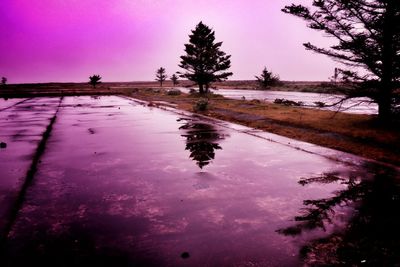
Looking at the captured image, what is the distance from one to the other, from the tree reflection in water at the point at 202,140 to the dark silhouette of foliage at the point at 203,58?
Answer: 2432 centimetres

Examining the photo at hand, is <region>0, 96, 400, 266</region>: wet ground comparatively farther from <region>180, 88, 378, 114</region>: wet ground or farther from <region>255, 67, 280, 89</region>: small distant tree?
<region>255, 67, 280, 89</region>: small distant tree

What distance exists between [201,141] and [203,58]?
1163 inches

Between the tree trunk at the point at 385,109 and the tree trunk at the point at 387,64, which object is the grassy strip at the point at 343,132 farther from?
the tree trunk at the point at 387,64

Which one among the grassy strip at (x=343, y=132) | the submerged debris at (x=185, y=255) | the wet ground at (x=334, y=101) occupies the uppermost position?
the wet ground at (x=334, y=101)

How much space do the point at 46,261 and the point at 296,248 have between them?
3130 millimetres

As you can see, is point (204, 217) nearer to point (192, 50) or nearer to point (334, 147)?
point (334, 147)

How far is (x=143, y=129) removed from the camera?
50.0ft

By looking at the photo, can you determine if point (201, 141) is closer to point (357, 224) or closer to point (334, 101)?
point (357, 224)

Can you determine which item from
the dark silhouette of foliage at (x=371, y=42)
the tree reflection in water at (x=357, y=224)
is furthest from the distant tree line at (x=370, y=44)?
the tree reflection in water at (x=357, y=224)

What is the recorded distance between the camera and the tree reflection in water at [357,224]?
419 centimetres

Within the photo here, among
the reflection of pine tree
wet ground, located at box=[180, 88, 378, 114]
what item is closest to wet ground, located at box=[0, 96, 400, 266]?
the reflection of pine tree

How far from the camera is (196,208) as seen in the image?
5832 mm

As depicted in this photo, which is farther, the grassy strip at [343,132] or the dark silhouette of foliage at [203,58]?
the dark silhouette of foliage at [203,58]

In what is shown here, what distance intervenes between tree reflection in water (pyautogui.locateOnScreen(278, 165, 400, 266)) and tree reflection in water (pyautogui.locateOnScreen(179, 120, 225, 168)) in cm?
315
